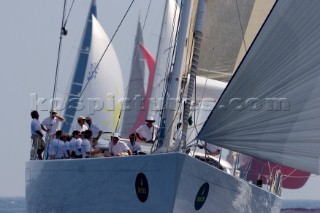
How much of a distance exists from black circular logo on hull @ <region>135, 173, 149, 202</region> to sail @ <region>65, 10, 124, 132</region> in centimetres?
1784

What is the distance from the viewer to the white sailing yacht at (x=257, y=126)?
16781mm

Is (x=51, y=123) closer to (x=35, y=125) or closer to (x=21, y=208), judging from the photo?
(x=35, y=125)

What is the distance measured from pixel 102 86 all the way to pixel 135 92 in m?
2.54

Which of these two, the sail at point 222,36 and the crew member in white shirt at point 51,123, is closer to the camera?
the sail at point 222,36

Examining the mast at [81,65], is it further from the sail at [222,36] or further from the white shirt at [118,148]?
the white shirt at [118,148]

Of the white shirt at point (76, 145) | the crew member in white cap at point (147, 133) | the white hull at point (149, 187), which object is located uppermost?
the crew member in white cap at point (147, 133)

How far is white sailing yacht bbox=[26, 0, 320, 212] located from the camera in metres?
16.8

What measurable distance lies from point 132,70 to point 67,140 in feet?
55.6

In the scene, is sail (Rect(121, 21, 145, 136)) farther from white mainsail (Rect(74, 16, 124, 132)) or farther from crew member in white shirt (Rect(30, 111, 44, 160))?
crew member in white shirt (Rect(30, 111, 44, 160))

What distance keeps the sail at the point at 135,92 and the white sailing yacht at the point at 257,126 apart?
37.9 ft

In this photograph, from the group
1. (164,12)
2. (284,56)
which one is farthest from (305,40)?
(164,12)

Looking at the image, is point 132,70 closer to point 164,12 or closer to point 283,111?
point 164,12

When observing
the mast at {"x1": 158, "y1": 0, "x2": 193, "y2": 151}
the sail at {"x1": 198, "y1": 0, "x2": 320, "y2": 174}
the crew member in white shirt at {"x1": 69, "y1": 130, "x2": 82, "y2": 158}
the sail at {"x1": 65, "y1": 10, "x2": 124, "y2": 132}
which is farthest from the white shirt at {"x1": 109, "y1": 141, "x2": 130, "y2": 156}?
the sail at {"x1": 65, "y1": 10, "x2": 124, "y2": 132}

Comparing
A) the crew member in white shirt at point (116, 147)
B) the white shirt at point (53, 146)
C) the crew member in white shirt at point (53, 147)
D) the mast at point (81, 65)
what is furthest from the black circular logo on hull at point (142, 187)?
the mast at point (81, 65)
